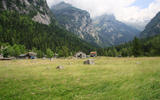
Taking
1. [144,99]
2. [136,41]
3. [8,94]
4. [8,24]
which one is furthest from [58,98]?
[8,24]

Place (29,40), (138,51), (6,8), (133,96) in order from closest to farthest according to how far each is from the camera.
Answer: (133,96) → (138,51) → (29,40) → (6,8)

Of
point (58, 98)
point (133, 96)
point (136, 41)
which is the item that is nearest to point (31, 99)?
point (58, 98)

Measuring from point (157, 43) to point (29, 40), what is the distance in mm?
143613

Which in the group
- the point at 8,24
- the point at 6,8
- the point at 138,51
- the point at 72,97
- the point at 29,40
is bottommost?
the point at 72,97

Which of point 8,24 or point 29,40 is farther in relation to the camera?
point 8,24

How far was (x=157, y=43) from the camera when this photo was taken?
66.2ft

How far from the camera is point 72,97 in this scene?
750 cm

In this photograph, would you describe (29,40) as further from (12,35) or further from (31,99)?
(31,99)

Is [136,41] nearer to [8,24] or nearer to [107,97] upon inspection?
[107,97]

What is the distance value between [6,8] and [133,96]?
27034 cm

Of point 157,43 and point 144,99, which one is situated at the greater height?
point 157,43

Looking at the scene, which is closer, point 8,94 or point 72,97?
point 72,97

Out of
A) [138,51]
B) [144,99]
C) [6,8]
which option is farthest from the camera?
[6,8]

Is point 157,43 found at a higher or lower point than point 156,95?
higher
